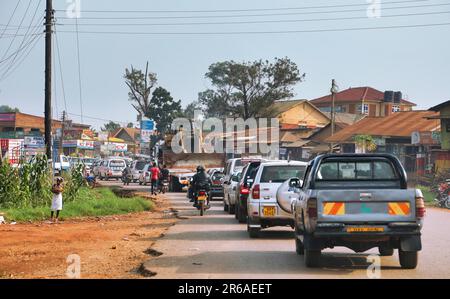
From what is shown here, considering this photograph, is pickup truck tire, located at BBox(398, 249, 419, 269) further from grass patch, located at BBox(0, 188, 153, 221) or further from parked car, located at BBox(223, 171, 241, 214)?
grass patch, located at BBox(0, 188, 153, 221)

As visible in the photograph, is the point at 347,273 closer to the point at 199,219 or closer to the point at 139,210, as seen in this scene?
the point at 199,219

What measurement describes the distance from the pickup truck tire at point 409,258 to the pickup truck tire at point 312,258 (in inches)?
52.2

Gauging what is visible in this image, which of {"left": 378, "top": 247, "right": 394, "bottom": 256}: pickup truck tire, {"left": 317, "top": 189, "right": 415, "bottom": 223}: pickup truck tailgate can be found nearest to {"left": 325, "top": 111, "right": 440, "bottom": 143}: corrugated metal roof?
{"left": 378, "top": 247, "right": 394, "bottom": 256}: pickup truck tire

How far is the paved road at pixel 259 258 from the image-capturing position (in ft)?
38.0

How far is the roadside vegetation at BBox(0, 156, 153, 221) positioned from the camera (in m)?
24.3

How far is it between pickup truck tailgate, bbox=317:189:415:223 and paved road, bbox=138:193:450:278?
0.88 meters

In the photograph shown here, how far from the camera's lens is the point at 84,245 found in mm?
16328

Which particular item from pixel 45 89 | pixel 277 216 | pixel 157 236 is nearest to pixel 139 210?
pixel 45 89

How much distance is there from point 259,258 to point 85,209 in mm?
13759

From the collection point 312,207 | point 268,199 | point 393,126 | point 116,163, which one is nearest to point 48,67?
point 268,199

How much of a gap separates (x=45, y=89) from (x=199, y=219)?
11.3m

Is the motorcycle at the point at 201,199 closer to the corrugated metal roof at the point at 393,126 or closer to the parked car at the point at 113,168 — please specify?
the corrugated metal roof at the point at 393,126

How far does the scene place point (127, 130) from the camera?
137125 millimetres

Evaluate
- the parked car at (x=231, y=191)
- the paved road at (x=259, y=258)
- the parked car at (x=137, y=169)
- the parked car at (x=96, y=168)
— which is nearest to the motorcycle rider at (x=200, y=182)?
the parked car at (x=231, y=191)
